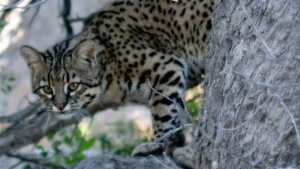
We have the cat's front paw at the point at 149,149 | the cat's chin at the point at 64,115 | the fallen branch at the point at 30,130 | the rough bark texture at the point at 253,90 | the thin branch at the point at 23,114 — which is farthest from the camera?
the thin branch at the point at 23,114

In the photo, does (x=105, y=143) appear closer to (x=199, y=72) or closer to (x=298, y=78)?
(x=199, y=72)

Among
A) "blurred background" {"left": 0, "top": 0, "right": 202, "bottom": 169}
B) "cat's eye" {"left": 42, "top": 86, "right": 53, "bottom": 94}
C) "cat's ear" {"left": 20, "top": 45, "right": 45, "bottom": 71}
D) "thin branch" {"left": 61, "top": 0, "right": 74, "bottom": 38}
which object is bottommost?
"blurred background" {"left": 0, "top": 0, "right": 202, "bottom": 169}

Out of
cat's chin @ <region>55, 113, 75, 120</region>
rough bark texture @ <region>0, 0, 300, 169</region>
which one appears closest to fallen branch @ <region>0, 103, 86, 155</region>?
cat's chin @ <region>55, 113, 75, 120</region>

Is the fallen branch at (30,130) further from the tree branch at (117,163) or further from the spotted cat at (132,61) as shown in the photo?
the tree branch at (117,163)

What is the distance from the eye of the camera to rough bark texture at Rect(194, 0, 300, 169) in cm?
382

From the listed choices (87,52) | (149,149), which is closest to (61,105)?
(87,52)

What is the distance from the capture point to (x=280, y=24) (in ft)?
12.9

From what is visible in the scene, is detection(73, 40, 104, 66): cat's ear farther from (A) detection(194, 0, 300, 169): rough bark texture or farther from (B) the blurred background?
(A) detection(194, 0, 300, 169): rough bark texture

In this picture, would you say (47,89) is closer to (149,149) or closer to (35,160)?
(35,160)

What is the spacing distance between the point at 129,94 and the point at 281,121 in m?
2.64

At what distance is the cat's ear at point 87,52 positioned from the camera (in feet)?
20.8

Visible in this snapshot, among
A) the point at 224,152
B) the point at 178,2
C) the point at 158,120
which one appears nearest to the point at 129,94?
the point at 158,120

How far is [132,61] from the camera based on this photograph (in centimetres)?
636

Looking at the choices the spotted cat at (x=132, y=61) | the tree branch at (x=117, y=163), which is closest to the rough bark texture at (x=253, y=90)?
the tree branch at (x=117, y=163)
